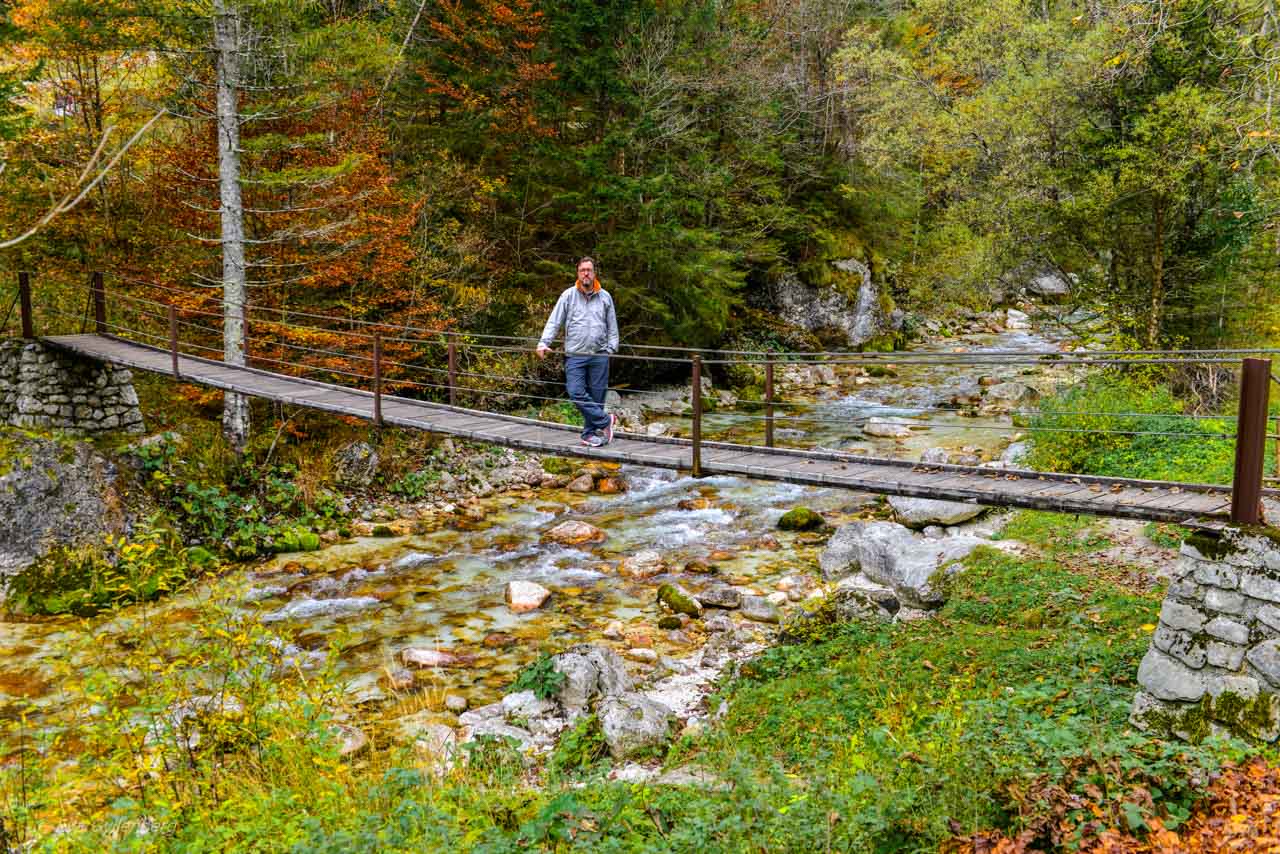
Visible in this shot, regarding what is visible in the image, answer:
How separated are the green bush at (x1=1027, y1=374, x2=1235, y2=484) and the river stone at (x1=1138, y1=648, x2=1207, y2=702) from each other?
18.3 feet

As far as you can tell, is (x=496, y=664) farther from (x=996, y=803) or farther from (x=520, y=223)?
(x=520, y=223)

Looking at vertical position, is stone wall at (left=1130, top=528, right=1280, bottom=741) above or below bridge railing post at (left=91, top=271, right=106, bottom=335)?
below

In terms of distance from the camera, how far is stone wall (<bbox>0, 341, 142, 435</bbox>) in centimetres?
1106

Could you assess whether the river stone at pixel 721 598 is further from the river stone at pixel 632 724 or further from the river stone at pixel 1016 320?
the river stone at pixel 1016 320

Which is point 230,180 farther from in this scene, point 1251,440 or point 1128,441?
point 1128,441

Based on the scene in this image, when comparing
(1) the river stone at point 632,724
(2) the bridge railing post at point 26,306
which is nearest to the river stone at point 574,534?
(1) the river stone at point 632,724

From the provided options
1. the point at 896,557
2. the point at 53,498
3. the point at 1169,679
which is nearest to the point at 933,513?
the point at 896,557

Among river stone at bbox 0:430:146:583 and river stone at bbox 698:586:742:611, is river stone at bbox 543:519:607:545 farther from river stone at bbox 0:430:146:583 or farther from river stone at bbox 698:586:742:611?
river stone at bbox 0:430:146:583

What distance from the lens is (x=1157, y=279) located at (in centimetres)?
1455

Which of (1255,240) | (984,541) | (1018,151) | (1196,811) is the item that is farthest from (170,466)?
(1255,240)

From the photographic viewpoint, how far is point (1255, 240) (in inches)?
552

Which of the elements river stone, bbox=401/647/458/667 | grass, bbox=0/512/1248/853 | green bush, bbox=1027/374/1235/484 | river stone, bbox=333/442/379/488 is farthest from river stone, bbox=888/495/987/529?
river stone, bbox=333/442/379/488

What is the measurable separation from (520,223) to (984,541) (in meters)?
11.6

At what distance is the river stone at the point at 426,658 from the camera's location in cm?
827
